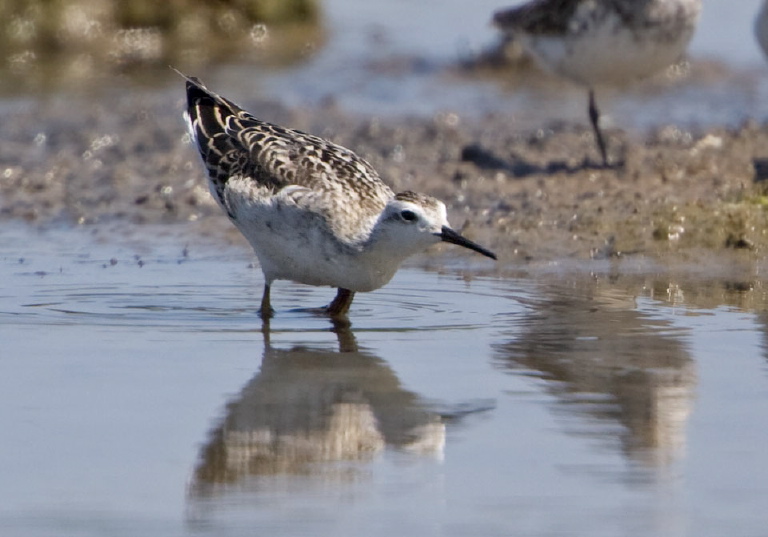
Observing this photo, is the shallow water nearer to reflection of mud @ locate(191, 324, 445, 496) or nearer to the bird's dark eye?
reflection of mud @ locate(191, 324, 445, 496)

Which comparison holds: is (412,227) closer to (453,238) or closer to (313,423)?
(453,238)

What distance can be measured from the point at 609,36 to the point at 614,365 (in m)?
5.62

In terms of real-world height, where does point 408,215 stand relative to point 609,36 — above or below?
below

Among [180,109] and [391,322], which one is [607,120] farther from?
[391,322]

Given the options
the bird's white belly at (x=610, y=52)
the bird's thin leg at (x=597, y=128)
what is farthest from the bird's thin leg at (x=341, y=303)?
the bird's white belly at (x=610, y=52)

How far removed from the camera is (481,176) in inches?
432

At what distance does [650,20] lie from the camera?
1124 cm

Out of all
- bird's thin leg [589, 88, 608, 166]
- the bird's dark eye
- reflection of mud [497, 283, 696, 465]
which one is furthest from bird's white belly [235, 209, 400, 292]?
bird's thin leg [589, 88, 608, 166]

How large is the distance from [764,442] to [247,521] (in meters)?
1.87

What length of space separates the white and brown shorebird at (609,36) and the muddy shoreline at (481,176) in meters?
0.68

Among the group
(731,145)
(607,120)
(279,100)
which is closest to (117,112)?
(279,100)

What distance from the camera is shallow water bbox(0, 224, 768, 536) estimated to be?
14.3 feet

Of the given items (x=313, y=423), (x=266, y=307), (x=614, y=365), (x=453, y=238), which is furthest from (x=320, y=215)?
(x=313, y=423)

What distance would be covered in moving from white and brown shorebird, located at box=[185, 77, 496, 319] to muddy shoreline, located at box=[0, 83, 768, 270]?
70.2 inches
